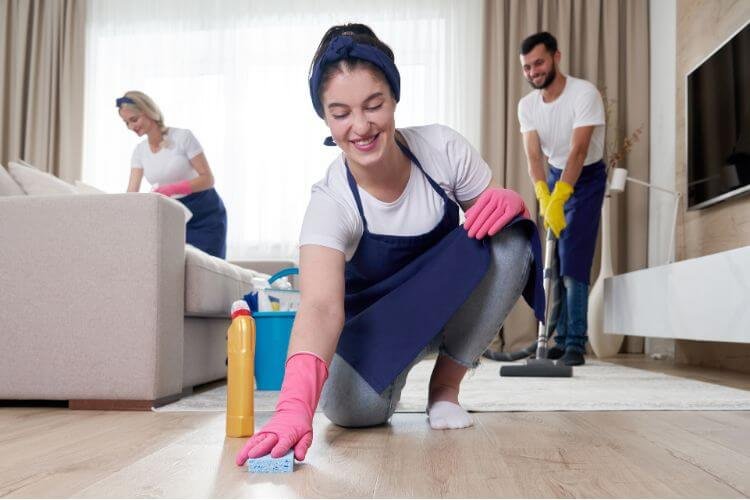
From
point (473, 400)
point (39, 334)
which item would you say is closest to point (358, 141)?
point (473, 400)

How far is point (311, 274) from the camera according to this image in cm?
148

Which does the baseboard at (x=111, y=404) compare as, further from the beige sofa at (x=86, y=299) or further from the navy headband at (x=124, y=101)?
the navy headband at (x=124, y=101)

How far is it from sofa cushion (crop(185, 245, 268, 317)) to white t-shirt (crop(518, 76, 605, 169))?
5.63ft

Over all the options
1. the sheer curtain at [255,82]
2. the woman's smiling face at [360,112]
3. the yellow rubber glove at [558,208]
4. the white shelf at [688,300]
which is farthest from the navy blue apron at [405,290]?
the sheer curtain at [255,82]

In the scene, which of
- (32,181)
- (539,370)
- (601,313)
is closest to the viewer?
(32,181)

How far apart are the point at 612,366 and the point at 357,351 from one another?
2.47 m

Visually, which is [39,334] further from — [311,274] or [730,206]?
[730,206]

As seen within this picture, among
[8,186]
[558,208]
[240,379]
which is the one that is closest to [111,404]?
[240,379]

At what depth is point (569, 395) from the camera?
236 centimetres

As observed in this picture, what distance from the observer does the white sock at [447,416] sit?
169 cm

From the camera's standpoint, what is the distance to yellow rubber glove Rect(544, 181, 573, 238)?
11.4ft

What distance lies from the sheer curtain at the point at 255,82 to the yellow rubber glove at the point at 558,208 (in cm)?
170

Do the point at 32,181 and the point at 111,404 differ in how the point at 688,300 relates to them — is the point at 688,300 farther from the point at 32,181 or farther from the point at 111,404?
the point at 32,181

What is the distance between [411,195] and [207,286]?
3.31 ft
